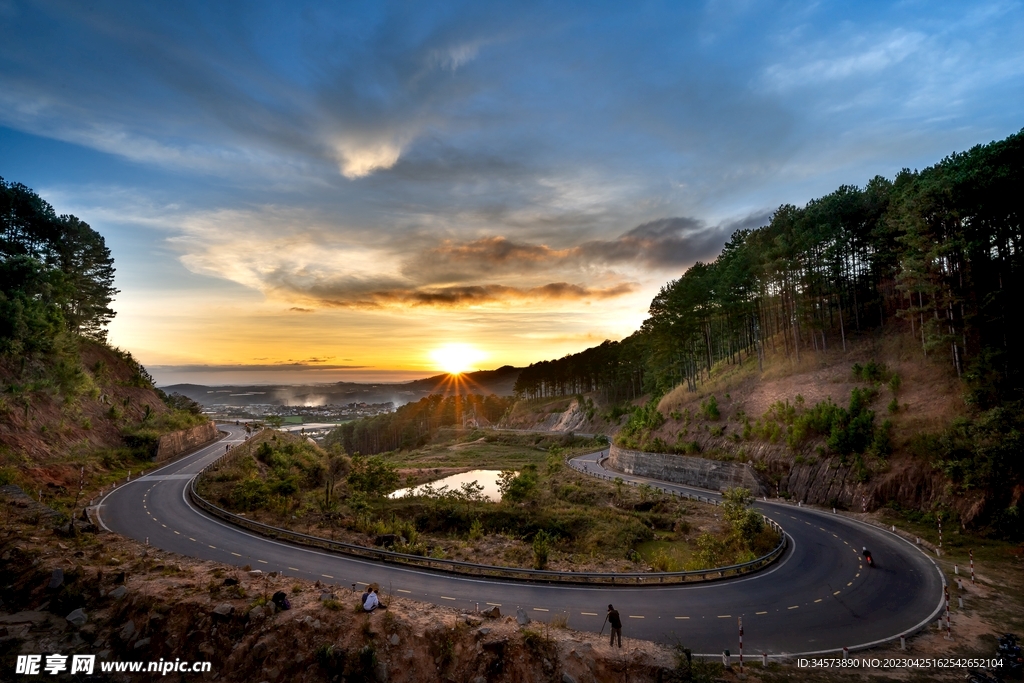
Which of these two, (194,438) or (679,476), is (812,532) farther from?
(194,438)

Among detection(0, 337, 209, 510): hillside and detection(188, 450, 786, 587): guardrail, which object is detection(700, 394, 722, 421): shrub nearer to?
detection(188, 450, 786, 587): guardrail

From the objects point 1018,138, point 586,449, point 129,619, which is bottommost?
point 586,449

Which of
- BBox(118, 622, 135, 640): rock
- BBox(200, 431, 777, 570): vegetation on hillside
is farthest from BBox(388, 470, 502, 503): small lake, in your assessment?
BBox(118, 622, 135, 640): rock

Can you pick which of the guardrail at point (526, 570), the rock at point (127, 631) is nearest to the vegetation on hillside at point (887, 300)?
the guardrail at point (526, 570)

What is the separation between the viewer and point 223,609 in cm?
1585

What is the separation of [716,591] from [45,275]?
209 ft

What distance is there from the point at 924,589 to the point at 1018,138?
3547cm

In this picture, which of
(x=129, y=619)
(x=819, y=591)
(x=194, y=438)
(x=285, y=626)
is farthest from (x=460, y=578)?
(x=194, y=438)

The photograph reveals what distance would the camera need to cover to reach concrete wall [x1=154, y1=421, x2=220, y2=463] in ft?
176

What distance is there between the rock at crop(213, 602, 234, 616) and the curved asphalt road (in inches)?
232

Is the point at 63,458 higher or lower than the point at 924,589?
higher

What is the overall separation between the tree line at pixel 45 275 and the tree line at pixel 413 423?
90.0 m

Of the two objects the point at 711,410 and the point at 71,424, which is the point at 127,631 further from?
the point at 711,410

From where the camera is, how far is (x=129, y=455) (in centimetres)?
4769
